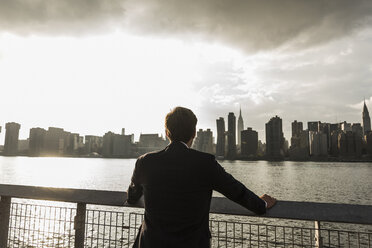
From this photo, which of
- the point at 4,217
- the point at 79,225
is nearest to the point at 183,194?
the point at 79,225

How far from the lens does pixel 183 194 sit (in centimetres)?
189

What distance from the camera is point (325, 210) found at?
92.4 inches

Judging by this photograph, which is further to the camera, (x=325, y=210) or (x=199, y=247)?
(x=325, y=210)

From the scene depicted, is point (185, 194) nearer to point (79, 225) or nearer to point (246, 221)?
point (79, 225)

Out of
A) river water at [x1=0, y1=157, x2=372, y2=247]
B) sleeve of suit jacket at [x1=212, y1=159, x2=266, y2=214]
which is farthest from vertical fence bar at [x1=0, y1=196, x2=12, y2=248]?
sleeve of suit jacket at [x1=212, y1=159, x2=266, y2=214]

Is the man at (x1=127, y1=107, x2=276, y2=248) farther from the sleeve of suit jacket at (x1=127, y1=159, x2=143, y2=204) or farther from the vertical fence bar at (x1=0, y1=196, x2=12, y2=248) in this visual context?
the vertical fence bar at (x1=0, y1=196, x2=12, y2=248)

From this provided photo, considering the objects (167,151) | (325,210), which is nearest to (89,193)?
(167,151)

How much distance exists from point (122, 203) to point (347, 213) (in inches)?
83.9

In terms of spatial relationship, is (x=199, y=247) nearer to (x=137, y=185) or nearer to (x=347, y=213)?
(x=137, y=185)

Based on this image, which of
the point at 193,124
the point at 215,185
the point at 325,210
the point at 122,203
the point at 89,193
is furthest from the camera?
the point at 89,193

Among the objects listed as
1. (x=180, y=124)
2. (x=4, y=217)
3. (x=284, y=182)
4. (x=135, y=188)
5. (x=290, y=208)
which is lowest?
(x=284, y=182)

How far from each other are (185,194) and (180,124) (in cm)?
53

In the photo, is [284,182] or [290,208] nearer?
[290,208]

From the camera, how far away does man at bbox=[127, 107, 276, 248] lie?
1.89 m
